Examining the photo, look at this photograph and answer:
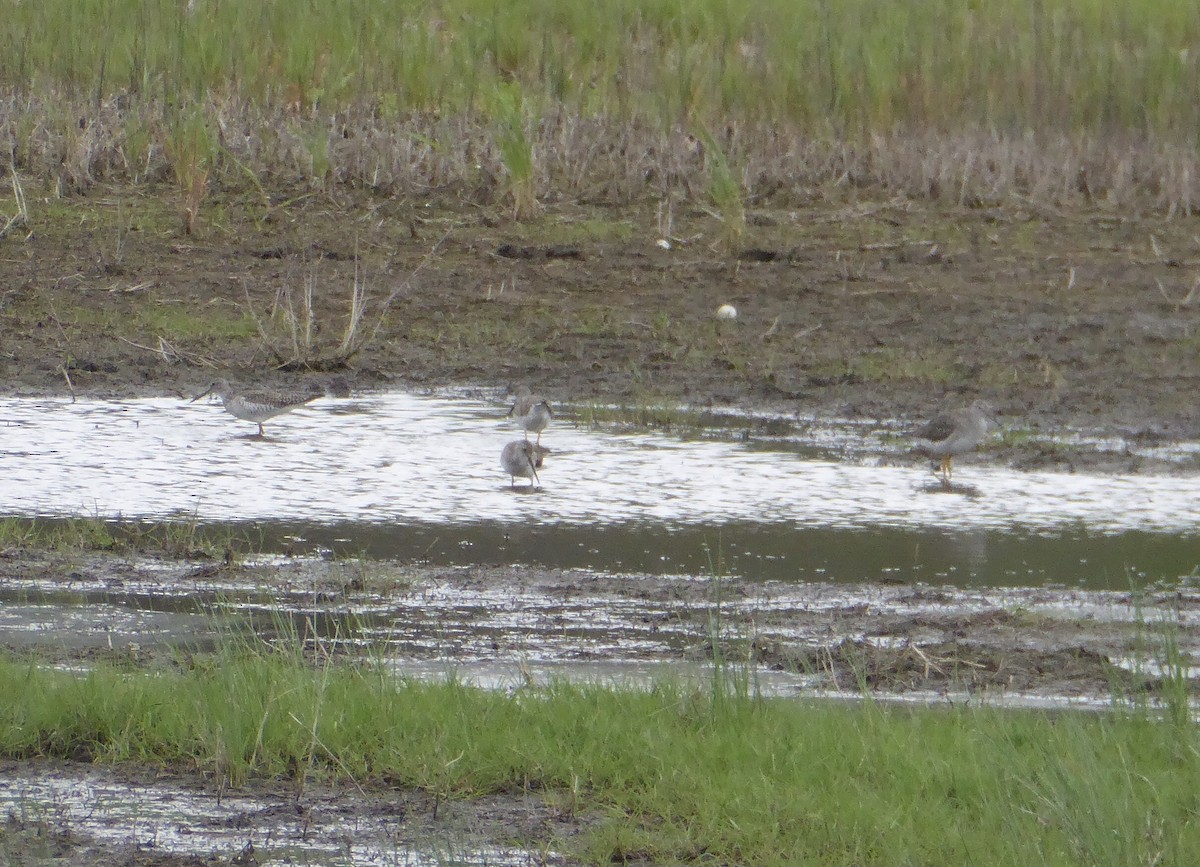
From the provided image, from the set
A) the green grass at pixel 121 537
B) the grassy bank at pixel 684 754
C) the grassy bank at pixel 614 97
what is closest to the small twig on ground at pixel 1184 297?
the grassy bank at pixel 614 97

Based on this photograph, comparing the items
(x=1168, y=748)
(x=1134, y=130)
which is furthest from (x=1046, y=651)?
(x=1134, y=130)

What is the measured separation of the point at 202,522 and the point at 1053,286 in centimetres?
712

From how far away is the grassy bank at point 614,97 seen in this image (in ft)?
48.3

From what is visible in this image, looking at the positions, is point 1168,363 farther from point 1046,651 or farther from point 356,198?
point 356,198

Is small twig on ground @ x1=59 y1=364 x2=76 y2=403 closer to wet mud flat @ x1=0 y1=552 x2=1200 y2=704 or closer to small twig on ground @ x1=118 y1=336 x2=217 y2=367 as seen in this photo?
small twig on ground @ x1=118 y1=336 x2=217 y2=367

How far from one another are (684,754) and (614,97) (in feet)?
41.4

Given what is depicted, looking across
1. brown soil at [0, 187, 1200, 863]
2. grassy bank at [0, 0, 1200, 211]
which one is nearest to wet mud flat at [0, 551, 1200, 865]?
brown soil at [0, 187, 1200, 863]

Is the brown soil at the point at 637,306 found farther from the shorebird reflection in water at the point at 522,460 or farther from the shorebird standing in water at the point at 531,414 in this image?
the shorebird reflection in water at the point at 522,460

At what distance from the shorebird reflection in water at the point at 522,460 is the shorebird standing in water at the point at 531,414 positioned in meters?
0.52

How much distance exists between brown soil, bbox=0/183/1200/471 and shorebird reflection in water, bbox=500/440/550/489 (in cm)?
147

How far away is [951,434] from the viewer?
8383 millimetres

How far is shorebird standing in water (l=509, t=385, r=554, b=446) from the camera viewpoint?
876 cm

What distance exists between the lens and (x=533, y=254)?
13250 millimetres

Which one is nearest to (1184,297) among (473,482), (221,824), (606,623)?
(473,482)
